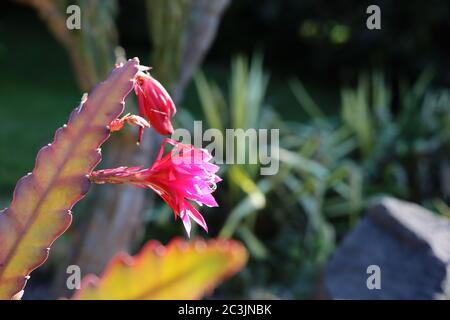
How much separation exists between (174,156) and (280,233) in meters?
3.27

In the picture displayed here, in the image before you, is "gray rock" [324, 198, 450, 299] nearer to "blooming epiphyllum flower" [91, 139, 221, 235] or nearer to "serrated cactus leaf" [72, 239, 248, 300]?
"blooming epiphyllum flower" [91, 139, 221, 235]

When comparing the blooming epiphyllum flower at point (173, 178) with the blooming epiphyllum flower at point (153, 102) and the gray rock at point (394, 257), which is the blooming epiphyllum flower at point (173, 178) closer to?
the blooming epiphyllum flower at point (153, 102)

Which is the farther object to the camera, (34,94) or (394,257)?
(34,94)

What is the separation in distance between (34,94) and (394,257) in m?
Answer: 6.32

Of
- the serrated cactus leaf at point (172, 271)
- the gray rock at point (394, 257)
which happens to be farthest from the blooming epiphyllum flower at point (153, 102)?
the gray rock at point (394, 257)

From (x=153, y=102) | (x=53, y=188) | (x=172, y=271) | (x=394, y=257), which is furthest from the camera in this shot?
(x=394, y=257)

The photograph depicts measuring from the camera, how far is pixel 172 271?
70cm

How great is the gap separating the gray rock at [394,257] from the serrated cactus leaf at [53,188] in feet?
5.08

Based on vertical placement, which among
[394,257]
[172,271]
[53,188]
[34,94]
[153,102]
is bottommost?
[172,271]

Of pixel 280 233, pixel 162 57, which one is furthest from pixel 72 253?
pixel 280 233

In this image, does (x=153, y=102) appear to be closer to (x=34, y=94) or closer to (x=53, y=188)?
(x=53, y=188)

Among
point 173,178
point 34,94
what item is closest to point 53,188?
point 173,178

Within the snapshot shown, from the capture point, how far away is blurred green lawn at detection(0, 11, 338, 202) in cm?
639
